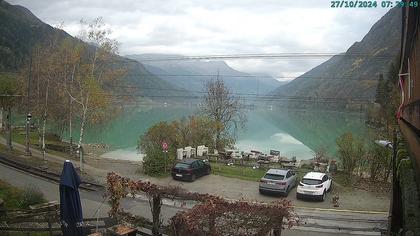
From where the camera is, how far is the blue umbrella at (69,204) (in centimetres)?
1103

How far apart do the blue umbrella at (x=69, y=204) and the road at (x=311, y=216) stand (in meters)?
5.34

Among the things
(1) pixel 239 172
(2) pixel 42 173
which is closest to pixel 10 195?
(2) pixel 42 173

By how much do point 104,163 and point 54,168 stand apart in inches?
244

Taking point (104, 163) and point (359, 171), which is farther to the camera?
point (104, 163)

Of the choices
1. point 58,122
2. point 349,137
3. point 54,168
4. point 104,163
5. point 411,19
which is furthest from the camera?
point 58,122

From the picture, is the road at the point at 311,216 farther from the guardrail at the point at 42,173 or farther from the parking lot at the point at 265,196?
the parking lot at the point at 265,196

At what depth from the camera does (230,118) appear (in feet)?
139

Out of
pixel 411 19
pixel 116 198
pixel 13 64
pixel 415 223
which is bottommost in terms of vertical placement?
pixel 116 198

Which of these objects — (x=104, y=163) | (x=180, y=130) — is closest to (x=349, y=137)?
(x=180, y=130)

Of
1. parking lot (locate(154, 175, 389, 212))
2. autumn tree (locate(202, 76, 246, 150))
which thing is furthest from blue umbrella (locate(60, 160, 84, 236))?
autumn tree (locate(202, 76, 246, 150))

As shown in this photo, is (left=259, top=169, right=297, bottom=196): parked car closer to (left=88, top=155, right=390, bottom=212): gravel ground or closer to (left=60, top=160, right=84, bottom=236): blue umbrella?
(left=88, top=155, right=390, bottom=212): gravel ground

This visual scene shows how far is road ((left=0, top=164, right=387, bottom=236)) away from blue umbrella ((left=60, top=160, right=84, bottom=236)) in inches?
210

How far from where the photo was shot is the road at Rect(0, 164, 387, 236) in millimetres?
15711

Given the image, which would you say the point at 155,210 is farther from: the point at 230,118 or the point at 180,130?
the point at 230,118
